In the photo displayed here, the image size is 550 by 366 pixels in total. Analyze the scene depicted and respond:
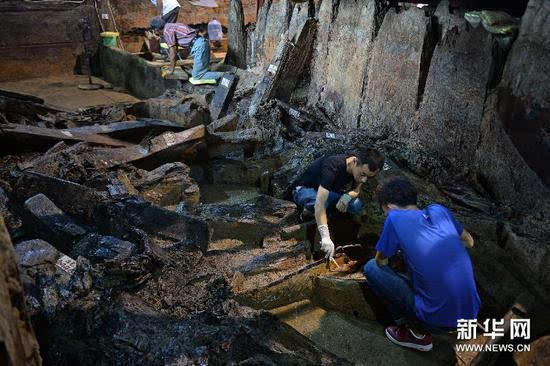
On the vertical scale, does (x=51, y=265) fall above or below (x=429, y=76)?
below

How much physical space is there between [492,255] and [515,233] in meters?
0.28

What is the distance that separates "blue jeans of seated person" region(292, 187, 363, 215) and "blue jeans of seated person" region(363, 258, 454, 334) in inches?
42.9

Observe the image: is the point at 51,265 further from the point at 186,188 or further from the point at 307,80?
the point at 307,80

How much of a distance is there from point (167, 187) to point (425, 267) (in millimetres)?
3537

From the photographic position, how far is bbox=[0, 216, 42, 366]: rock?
1359 mm

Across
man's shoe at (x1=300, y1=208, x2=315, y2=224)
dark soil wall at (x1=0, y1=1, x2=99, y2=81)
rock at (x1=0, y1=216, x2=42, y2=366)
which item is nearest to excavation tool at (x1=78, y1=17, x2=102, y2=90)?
dark soil wall at (x1=0, y1=1, x2=99, y2=81)

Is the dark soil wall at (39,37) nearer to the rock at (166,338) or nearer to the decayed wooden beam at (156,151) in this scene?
the decayed wooden beam at (156,151)

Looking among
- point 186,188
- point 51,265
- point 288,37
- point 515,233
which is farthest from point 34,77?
point 515,233

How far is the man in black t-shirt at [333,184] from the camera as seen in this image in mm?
4176

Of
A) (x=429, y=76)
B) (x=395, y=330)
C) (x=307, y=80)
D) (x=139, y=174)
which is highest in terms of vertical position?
(x=429, y=76)

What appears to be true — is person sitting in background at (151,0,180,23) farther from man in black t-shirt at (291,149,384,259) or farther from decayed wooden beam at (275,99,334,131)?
man in black t-shirt at (291,149,384,259)

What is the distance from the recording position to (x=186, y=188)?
5582 millimetres

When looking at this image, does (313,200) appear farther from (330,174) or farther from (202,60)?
(202,60)

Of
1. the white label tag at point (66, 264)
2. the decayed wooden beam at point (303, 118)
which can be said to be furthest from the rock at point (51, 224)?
the decayed wooden beam at point (303, 118)
